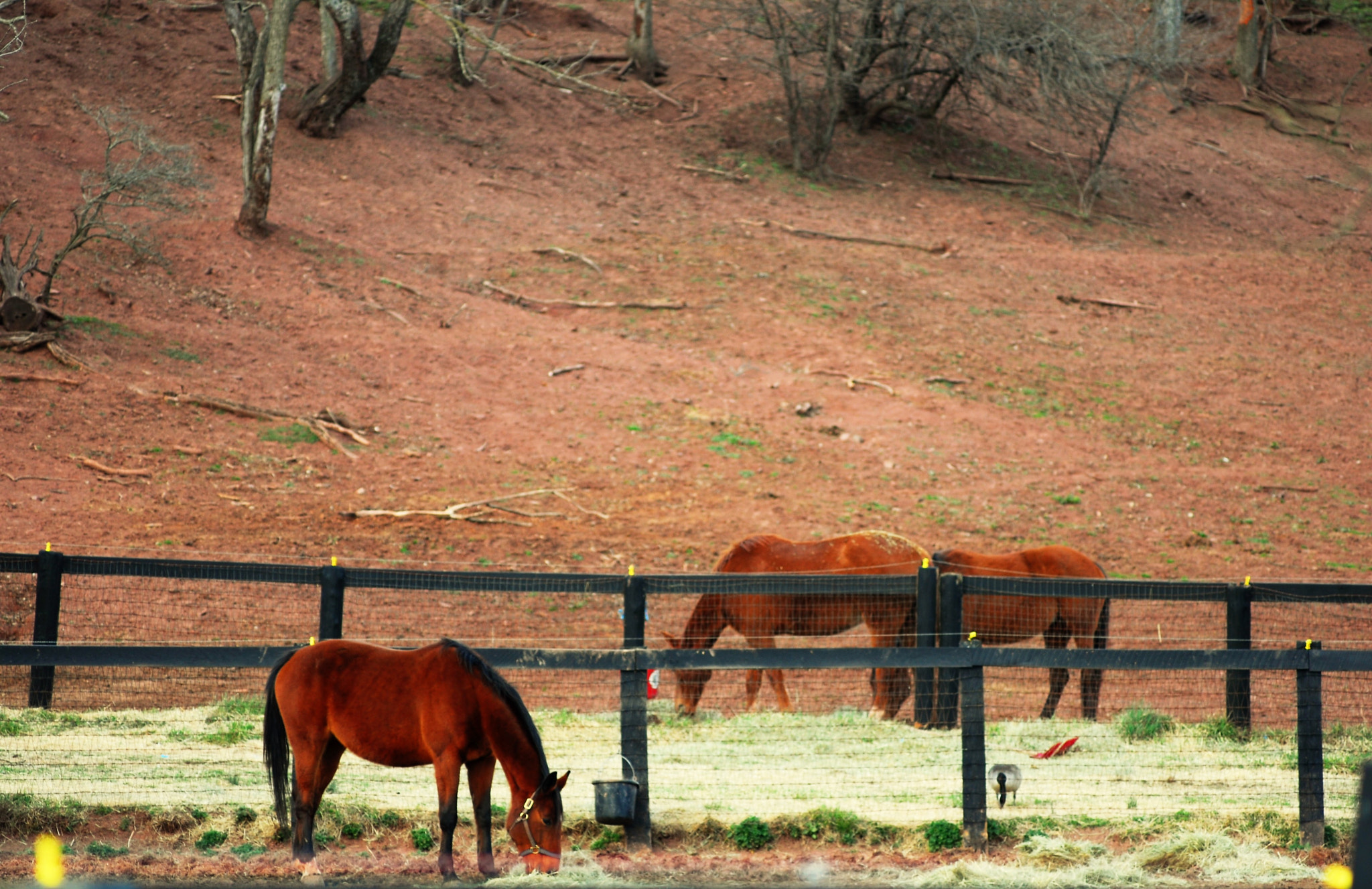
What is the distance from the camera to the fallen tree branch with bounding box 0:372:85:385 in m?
14.6

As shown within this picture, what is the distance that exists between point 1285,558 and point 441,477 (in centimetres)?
987

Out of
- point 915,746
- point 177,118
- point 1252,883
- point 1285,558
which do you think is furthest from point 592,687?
point 177,118

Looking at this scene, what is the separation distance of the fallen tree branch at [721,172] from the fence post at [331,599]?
19289 mm

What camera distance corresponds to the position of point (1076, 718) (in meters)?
9.86

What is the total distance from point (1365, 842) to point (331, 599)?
23.4ft

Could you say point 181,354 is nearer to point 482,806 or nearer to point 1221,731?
point 482,806

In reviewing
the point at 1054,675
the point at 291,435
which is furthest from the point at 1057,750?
the point at 291,435

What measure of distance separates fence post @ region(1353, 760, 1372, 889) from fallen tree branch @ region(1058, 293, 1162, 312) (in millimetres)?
20880

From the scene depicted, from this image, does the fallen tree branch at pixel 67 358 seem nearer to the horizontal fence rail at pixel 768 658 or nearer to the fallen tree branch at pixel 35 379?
the fallen tree branch at pixel 35 379

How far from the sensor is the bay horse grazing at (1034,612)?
10.1 meters

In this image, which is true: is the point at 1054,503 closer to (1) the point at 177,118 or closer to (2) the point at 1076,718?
(2) the point at 1076,718

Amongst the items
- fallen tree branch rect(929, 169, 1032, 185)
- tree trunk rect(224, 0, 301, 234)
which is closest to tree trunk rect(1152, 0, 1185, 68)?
fallen tree branch rect(929, 169, 1032, 185)

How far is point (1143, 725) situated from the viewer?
8648 millimetres

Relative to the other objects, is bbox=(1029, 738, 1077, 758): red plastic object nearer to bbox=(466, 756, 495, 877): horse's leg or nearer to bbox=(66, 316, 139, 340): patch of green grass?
bbox=(466, 756, 495, 877): horse's leg
